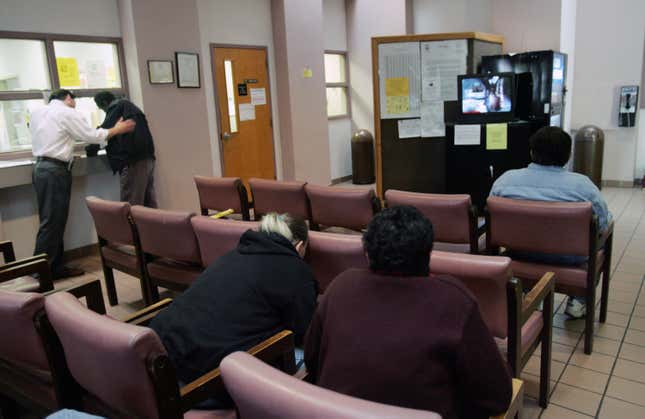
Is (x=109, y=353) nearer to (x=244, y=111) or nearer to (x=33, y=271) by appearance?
(x=33, y=271)

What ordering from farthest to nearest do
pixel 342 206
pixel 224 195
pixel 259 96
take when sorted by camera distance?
pixel 259 96 < pixel 224 195 < pixel 342 206

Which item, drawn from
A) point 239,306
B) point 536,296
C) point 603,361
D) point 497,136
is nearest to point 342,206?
point 536,296

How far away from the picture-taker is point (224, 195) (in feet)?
11.7

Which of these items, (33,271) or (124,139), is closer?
(33,271)

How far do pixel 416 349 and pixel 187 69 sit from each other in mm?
4612

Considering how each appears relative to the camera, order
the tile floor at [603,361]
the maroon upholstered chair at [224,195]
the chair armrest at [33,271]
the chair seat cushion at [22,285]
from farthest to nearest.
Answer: the maroon upholstered chair at [224,195]
the chair seat cushion at [22,285]
the chair armrest at [33,271]
the tile floor at [603,361]

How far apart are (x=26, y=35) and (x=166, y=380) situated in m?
3.94

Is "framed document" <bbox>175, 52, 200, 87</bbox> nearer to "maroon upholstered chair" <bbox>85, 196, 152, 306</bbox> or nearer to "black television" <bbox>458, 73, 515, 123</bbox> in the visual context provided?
"maroon upholstered chair" <bbox>85, 196, 152, 306</bbox>

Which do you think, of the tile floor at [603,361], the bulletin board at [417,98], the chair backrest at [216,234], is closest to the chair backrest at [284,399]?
the chair backrest at [216,234]

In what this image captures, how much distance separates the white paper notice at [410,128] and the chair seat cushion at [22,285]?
3.33 m

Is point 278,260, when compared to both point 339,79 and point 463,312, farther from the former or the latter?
point 339,79

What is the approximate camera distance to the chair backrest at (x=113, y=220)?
2949mm

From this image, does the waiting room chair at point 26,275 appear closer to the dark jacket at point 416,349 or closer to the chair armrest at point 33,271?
the chair armrest at point 33,271

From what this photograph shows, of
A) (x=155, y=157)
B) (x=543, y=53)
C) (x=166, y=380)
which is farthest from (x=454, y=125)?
(x=166, y=380)
